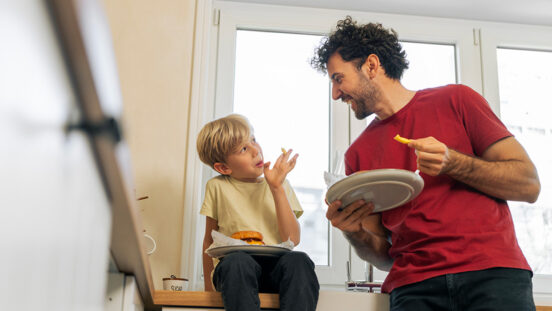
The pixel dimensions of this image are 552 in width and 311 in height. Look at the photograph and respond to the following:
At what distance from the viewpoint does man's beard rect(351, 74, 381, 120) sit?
6.18ft

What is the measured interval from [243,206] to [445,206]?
2.17 ft

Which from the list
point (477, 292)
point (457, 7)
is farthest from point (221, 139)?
point (457, 7)

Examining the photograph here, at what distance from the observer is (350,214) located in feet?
5.66

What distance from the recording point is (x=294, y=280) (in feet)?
5.26

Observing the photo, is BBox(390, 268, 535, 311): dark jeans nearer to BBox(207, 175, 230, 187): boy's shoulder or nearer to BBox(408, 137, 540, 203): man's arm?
BBox(408, 137, 540, 203): man's arm

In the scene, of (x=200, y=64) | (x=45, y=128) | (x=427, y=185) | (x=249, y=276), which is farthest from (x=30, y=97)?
(x=200, y=64)

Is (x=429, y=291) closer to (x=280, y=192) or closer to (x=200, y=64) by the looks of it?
(x=280, y=192)

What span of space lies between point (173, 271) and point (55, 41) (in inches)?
70.7

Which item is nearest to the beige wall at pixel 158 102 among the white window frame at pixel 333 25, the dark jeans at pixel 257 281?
the white window frame at pixel 333 25

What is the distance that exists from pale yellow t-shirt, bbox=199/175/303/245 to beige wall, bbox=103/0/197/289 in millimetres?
271

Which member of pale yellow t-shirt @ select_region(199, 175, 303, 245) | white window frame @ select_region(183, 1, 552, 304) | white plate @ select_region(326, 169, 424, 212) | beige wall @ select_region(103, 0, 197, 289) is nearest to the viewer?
white plate @ select_region(326, 169, 424, 212)

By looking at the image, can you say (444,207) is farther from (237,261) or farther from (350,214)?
(237,261)

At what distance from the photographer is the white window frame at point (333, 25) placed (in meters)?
2.46

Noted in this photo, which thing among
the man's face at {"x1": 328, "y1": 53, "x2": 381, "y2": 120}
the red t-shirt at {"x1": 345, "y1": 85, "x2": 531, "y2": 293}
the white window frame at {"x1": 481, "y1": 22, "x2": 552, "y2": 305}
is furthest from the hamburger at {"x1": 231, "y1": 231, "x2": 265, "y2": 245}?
the white window frame at {"x1": 481, "y1": 22, "x2": 552, "y2": 305}
